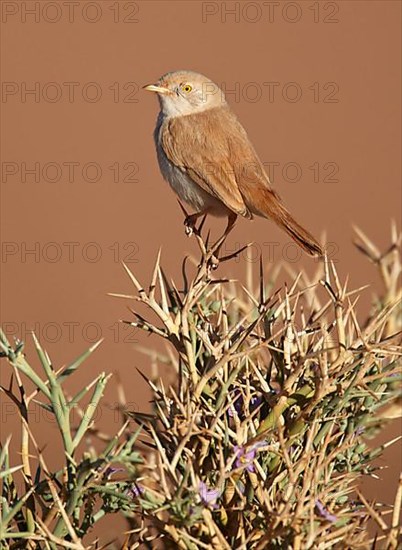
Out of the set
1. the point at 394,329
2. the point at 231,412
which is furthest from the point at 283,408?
the point at 394,329

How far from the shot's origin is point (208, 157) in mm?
3553

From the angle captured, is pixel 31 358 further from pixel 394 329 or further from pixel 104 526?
pixel 394 329

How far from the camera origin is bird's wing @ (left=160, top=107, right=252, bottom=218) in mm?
3334

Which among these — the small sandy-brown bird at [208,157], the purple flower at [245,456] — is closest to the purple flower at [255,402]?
the purple flower at [245,456]

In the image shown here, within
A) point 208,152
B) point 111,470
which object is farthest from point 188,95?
point 111,470

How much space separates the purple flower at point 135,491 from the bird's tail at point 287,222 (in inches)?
57.6

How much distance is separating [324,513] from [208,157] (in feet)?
8.32

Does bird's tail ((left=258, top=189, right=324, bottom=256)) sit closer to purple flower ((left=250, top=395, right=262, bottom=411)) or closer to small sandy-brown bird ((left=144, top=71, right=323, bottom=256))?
small sandy-brown bird ((left=144, top=71, right=323, bottom=256))

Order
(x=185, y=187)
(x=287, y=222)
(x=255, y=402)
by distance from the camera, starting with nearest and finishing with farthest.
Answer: (x=255, y=402) → (x=287, y=222) → (x=185, y=187)

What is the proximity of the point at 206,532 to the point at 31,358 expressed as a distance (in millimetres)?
6932

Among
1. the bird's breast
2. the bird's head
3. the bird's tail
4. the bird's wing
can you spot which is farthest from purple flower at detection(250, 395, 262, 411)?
the bird's head

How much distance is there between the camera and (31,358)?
790 centimetres

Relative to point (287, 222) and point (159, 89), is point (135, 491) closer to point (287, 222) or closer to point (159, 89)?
point (287, 222)

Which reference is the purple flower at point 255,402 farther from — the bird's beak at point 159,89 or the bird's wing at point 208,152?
the bird's beak at point 159,89
